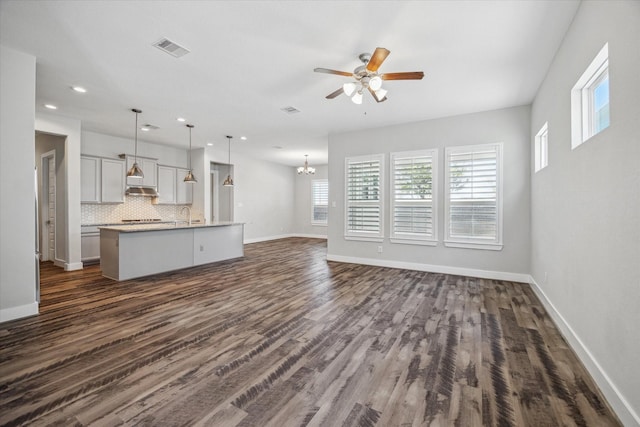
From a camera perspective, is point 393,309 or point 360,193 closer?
point 393,309

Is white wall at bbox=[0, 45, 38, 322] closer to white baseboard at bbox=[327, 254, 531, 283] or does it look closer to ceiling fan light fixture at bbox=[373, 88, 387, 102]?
ceiling fan light fixture at bbox=[373, 88, 387, 102]

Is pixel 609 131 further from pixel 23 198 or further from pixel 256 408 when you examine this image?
pixel 23 198

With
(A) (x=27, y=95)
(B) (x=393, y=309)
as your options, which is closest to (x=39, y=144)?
(A) (x=27, y=95)

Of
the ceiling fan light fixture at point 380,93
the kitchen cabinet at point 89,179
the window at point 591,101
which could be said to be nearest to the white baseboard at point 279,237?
the kitchen cabinet at point 89,179

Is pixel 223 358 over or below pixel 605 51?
below

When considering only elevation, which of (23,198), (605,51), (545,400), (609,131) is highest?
(605,51)

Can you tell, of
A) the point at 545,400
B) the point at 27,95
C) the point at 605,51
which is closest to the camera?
the point at 545,400

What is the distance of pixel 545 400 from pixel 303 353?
→ 5.55ft

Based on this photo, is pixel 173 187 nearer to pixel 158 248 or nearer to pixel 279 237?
pixel 158 248

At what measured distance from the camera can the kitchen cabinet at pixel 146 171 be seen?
682 cm

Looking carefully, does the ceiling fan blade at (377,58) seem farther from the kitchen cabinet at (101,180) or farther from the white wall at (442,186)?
the kitchen cabinet at (101,180)

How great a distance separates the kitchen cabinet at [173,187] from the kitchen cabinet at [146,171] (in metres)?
0.14

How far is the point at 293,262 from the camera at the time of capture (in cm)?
627

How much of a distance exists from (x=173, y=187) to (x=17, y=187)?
15.5 feet
